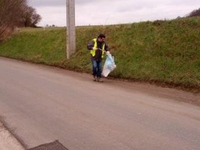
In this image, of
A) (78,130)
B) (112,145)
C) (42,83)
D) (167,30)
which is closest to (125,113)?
(78,130)

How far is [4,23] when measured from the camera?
38.6 meters

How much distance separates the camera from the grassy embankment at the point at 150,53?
1281 cm

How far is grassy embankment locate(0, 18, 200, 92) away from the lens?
12.8 meters

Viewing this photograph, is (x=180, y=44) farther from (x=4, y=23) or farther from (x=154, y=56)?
(x=4, y=23)

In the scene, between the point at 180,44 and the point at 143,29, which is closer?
the point at 180,44

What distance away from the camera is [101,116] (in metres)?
7.83

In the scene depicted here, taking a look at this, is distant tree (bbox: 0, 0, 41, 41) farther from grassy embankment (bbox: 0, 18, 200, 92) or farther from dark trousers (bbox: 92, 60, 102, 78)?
dark trousers (bbox: 92, 60, 102, 78)

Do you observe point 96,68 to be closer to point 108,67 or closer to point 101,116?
point 108,67

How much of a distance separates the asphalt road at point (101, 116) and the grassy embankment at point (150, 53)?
3.60 ft

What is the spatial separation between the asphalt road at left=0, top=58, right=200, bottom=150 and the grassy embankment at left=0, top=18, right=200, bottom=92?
110 centimetres

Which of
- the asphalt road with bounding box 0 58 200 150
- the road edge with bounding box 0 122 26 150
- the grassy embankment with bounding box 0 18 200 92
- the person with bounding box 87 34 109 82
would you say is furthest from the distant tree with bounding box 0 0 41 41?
the road edge with bounding box 0 122 26 150

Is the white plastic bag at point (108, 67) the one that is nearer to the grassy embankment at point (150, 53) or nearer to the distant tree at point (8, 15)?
the grassy embankment at point (150, 53)

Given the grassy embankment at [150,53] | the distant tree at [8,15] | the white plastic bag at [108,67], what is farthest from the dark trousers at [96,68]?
the distant tree at [8,15]

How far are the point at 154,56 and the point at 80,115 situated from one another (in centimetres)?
778
